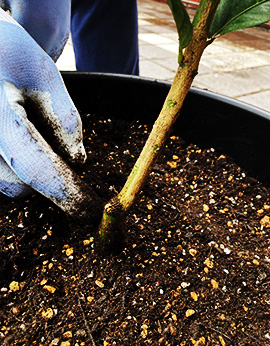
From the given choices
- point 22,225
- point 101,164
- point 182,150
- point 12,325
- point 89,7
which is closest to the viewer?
point 12,325

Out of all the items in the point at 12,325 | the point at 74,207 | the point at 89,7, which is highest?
the point at 89,7

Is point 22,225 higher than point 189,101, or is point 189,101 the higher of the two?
point 189,101

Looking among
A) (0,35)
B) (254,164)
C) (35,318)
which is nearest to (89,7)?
(0,35)

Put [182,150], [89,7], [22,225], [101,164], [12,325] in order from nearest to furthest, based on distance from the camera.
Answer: [12,325], [22,225], [101,164], [182,150], [89,7]

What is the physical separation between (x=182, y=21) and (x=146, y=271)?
494 millimetres

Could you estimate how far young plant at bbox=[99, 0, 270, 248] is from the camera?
416 millimetres

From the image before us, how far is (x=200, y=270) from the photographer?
0.68 metres

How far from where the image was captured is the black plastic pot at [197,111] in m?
0.84

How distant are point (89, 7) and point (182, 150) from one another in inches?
32.5

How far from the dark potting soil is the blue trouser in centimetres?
78

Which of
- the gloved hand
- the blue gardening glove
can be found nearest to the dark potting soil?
the gloved hand

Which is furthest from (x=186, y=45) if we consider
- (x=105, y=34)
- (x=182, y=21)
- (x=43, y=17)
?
(x=105, y=34)

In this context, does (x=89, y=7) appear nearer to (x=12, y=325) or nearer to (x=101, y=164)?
(x=101, y=164)

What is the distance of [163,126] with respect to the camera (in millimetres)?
500
